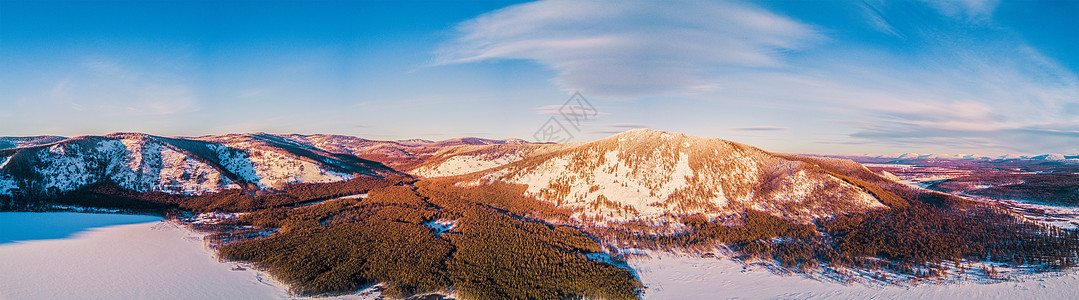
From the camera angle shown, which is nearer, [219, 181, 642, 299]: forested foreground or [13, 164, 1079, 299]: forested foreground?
[219, 181, 642, 299]: forested foreground

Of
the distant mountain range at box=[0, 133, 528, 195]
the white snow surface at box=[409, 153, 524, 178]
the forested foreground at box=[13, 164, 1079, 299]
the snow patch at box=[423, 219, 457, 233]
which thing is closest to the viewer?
the forested foreground at box=[13, 164, 1079, 299]

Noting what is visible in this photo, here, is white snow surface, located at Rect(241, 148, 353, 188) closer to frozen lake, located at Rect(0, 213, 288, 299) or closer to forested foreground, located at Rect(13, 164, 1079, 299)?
forested foreground, located at Rect(13, 164, 1079, 299)

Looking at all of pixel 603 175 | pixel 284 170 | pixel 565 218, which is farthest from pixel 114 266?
pixel 284 170

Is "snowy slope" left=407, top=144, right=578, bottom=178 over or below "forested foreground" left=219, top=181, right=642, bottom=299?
over

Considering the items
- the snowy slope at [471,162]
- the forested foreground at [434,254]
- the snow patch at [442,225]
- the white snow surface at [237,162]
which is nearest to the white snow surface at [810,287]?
the forested foreground at [434,254]

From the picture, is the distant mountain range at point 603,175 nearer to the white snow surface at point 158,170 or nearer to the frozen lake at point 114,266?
the white snow surface at point 158,170

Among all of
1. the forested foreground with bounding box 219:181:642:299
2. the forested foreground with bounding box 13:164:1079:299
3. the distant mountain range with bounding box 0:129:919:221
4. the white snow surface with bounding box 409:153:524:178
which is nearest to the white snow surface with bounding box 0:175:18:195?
the distant mountain range with bounding box 0:129:919:221

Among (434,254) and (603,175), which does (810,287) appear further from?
(603,175)
